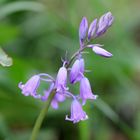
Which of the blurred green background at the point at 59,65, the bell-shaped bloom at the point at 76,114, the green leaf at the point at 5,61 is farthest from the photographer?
the blurred green background at the point at 59,65

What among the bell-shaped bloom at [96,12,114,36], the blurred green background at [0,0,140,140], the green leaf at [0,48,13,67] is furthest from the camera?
the blurred green background at [0,0,140,140]

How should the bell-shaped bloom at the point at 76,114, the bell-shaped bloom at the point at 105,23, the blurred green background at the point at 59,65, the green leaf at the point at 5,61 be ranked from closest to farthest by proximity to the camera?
1. the bell-shaped bloom at the point at 105,23
2. the bell-shaped bloom at the point at 76,114
3. the green leaf at the point at 5,61
4. the blurred green background at the point at 59,65

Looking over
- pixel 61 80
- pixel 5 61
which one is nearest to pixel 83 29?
pixel 61 80

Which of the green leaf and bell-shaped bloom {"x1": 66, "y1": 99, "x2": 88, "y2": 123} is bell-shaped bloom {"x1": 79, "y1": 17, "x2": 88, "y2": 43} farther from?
the green leaf

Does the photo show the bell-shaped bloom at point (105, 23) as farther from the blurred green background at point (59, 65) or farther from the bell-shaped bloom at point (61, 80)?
the blurred green background at point (59, 65)

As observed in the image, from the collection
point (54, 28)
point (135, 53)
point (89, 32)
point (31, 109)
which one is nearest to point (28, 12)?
point (54, 28)

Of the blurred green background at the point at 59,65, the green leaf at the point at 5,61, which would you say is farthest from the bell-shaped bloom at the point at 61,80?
the blurred green background at the point at 59,65

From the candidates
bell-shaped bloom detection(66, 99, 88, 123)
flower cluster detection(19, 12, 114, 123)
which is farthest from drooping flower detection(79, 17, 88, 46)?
bell-shaped bloom detection(66, 99, 88, 123)

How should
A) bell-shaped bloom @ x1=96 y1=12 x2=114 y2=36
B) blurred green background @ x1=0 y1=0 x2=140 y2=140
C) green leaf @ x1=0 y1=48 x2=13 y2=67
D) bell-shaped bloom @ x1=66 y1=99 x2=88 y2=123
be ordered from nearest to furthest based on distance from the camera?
bell-shaped bloom @ x1=96 y1=12 x2=114 y2=36 < bell-shaped bloom @ x1=66 y1=99 x2=88 y2=123 < green leaf @ x1=0 y1=48 x2=13 y2=67 < blurred green background @ x1=0 y1=0 x2=140 y2=140

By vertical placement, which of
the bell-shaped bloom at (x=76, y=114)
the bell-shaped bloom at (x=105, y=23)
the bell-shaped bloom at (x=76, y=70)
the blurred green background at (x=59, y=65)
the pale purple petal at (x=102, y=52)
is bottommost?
the bell-shaped bloom at (x=76, y=114)
